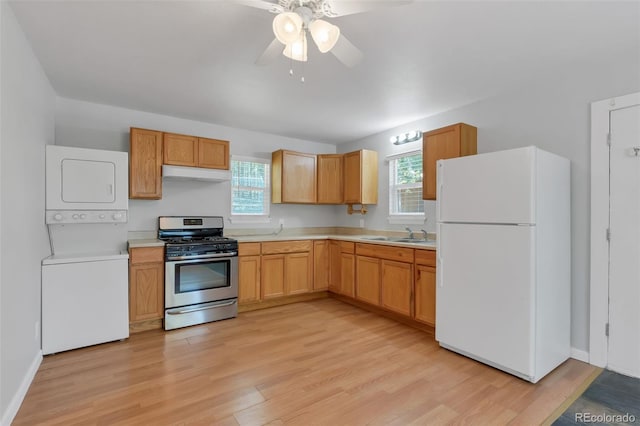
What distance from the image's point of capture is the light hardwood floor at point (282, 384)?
6.41 ft

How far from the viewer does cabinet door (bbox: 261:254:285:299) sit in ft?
13.4

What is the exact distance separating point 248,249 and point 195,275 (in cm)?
70

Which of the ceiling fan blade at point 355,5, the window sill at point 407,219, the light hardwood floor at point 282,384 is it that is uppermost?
the ceiling fan blade at point 355,5

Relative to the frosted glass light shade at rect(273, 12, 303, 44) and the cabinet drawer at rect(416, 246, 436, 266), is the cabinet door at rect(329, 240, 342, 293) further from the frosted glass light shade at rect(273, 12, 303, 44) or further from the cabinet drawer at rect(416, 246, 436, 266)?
Answer: the frosted glass light shade at rect(273, 12, 303, 44)

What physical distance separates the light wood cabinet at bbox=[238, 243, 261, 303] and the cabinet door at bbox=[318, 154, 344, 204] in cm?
146

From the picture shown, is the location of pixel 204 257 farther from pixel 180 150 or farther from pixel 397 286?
pixel 397 286

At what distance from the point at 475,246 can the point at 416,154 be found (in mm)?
1854

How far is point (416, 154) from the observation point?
4180 millimetres

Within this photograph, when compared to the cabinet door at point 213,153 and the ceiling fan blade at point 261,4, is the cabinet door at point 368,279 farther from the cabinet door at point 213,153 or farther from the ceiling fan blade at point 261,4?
the ceiling fan blade at point 261,4

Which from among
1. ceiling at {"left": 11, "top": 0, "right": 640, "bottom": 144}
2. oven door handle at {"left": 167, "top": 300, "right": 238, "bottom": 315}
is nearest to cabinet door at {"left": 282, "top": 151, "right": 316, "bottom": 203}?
ceiling at {"left": 11, "top": 0, "right": 640, "bottom": 144}

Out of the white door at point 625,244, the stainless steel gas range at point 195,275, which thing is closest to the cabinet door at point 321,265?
the stainless steel gas range at point 195,275

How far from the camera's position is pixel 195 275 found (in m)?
3.59

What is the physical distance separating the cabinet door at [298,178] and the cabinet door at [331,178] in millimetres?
142

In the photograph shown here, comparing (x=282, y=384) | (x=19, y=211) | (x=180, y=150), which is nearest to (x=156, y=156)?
(x=180, y=150)
